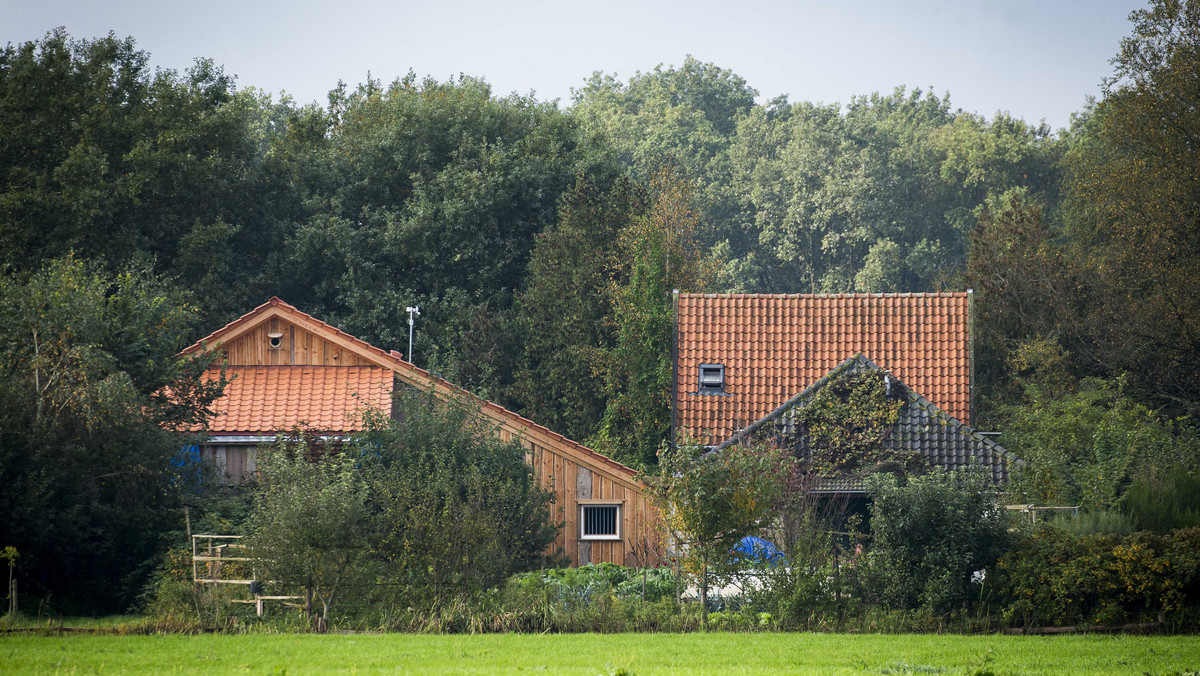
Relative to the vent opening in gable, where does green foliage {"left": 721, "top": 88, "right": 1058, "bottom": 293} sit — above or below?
above

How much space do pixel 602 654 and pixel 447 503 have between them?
5363mm

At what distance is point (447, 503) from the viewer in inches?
796

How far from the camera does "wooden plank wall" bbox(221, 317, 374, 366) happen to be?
2823 centimetres

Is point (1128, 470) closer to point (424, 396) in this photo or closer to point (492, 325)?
point (424, 396)

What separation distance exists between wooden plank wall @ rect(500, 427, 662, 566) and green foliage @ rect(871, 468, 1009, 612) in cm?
781

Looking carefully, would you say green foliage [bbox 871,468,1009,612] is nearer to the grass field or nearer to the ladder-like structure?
the grass field

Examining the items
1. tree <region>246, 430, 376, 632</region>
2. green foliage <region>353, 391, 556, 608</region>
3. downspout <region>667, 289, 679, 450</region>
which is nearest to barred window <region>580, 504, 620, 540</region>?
green foliage <region>353, 391, 556, 608</region>

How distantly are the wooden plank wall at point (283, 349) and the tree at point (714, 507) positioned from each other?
35.7 feet

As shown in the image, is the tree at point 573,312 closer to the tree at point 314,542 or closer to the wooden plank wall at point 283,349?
the wooden plank wall at point 283,349

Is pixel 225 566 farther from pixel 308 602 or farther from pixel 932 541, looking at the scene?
pixel 932 541

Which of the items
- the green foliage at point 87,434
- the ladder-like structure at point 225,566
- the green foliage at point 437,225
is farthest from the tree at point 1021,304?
the green foliage at point 87,434

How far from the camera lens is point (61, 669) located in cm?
1366

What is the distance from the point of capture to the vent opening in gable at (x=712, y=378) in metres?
31.8

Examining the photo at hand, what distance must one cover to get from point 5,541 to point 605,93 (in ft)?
229
